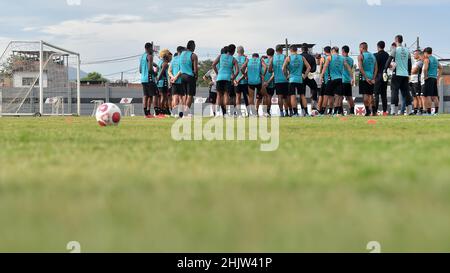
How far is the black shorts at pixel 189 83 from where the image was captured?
60.6ft

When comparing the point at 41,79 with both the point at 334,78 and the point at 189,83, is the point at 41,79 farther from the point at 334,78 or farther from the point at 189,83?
the point at 334,78

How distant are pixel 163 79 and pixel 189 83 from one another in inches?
148

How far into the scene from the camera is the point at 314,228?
95.4 inches

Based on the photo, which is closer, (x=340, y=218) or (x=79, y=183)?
(x=340, y=218)

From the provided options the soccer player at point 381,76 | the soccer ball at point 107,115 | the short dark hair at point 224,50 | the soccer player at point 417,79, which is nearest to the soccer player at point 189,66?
the short dark hair at point 224,50

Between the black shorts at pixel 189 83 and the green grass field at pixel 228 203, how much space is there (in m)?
13.4

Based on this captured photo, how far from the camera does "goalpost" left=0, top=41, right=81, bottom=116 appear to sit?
112ft

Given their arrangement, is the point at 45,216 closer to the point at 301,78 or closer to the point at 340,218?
the point at 340,218

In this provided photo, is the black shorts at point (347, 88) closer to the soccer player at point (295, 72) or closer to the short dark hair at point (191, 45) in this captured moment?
the soccer player at point (295, 72)

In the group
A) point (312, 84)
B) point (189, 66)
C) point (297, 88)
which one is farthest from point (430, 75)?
point (189, 66)

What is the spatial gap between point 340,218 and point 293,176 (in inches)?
48.4

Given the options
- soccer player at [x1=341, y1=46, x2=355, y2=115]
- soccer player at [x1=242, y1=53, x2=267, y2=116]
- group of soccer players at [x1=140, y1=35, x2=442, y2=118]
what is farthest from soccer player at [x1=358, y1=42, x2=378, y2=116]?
soccer player at [x1=242, y1=53, x2=267, y2=116]

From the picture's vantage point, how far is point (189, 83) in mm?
18594

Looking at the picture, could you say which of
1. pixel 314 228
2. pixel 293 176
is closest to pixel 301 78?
pixel 293 176
